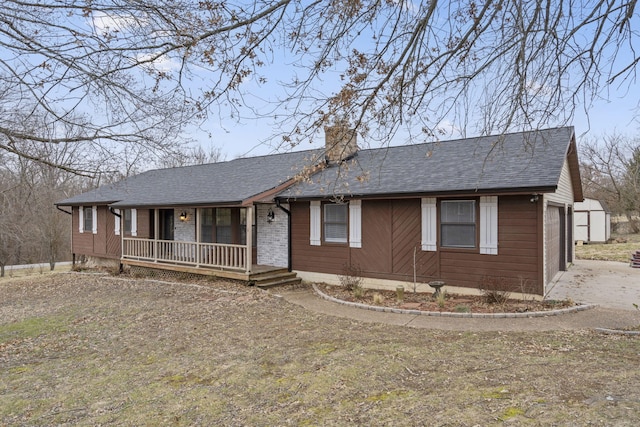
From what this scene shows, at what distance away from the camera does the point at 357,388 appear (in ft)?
15.0

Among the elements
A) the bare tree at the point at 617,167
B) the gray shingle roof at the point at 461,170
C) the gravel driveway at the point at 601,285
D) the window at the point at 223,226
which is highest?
the bare tree at the point at 617,167

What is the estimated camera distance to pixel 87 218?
1916cm

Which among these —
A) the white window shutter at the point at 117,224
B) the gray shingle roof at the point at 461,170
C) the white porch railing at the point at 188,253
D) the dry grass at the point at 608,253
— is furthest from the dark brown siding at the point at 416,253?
the dry grass at the point at 608,253

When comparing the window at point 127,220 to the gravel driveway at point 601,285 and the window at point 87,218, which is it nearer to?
the window at point 87,218

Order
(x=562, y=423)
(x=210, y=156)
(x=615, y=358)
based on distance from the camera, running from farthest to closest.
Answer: (x=210, y=156), (x=615, y=358), (x=562, y=423)

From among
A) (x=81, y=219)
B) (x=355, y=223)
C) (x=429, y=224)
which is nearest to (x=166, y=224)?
(x=81, y=219)

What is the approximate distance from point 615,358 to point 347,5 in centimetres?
548

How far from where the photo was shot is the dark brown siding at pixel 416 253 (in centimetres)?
888

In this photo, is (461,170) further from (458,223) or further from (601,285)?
(601,285)

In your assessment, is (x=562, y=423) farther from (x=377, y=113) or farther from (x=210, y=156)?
(x=210, y=156)

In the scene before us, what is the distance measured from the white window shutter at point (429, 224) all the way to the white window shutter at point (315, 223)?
3217 mm

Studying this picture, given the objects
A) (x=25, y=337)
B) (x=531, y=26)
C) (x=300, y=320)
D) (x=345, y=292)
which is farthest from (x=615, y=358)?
(x=25, y=337)

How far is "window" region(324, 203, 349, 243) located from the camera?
38.2 feet

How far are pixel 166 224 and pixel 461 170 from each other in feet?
38.4
